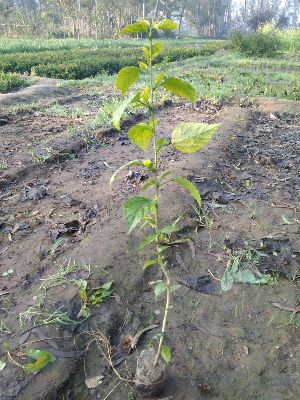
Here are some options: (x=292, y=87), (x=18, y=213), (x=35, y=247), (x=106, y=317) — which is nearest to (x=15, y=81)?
(x=292, y=87)

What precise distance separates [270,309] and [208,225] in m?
0.89

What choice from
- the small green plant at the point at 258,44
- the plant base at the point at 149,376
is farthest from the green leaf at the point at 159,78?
the small green plant at the point at 258,44

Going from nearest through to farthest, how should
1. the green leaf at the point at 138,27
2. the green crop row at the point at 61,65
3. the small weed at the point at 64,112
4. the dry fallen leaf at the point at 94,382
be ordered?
the green leaf at the point at 138,27 < the dry fallen leaf at the point at 94,382 < the small weed at the point at 64,112 < the green crop row at the point at 61,65

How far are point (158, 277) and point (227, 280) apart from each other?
46 centimetres

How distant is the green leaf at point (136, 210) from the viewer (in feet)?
5.00

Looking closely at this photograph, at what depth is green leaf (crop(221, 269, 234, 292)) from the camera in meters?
2.47

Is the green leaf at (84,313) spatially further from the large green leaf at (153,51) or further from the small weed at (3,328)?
the large green leaf at (153,51)

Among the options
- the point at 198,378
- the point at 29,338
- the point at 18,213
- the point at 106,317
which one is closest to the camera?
the point at 198,378

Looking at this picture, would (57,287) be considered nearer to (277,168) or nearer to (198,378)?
(198,378)

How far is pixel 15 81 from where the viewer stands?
37.1 ft

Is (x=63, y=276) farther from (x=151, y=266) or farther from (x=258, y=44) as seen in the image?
(x=258, y=44)

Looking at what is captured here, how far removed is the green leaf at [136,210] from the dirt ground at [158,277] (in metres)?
0.90

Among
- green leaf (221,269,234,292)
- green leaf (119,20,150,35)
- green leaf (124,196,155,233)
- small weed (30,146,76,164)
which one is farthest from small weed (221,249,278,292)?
small weed (30,146,76,164)

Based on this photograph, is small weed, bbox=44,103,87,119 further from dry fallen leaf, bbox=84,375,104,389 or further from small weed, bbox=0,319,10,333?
dry fallen leaf, bbox=84,375,104,389
